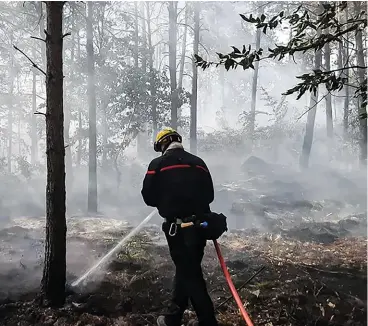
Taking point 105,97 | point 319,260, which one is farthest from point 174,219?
point 105,97

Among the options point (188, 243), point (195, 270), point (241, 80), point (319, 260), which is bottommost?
point (319, 260)

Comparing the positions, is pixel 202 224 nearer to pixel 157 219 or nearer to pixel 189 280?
pixel 189 280

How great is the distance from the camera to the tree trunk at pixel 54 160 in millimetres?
4523

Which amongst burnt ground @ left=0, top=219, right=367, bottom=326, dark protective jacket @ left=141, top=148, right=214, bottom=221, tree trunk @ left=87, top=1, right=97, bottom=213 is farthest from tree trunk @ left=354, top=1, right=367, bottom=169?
dark protective jacket @ left=141, top=148, right=214, bottom=221

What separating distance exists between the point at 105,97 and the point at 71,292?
49.8 ft

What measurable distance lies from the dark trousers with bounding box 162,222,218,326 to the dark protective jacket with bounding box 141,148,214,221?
0.73 feet

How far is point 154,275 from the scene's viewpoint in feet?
18.0

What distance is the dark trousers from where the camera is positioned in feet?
12.0

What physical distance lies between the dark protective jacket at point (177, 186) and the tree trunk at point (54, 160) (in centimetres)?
150

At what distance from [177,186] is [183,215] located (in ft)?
1.12

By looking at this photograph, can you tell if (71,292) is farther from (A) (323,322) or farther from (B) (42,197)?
(B) (42,197)

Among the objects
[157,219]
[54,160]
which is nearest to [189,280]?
[54,160]

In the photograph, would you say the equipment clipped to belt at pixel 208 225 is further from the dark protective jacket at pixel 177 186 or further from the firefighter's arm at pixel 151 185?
the firefighter's arm at pixel 151 185

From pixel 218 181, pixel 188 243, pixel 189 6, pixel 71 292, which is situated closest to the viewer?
pixel 188 243
